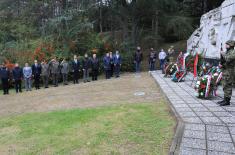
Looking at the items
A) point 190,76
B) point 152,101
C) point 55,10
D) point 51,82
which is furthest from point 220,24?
point 55,10

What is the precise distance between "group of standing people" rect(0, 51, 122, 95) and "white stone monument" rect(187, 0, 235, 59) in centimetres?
503

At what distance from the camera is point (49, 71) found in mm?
15836

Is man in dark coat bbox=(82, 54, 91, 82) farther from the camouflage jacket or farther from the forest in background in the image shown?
the camouflage jacket

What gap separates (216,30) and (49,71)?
8858mm

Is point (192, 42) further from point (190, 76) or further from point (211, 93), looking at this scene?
point (211, 93)

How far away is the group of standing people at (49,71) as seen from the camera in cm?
1472

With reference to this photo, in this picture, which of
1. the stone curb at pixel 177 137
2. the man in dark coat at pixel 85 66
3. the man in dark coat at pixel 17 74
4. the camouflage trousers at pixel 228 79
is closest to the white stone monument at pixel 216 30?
the camouflage trousers at pixel 228 79

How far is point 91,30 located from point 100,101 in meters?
12.2

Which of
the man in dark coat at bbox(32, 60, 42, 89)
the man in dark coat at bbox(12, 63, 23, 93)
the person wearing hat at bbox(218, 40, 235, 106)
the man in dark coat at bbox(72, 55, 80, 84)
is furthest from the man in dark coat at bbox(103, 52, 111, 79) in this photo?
the person wearing hat at bbox(218, 40, 235, 106)

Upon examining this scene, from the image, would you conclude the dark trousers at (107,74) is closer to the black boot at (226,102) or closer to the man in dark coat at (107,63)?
the man in dark coat at (107,63)

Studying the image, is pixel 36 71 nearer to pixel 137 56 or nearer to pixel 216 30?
pixel 137 56

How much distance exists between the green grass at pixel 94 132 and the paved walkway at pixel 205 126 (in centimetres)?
34

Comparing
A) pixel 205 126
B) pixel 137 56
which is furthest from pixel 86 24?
pixel 205 126

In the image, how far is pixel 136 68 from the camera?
1900 cm
